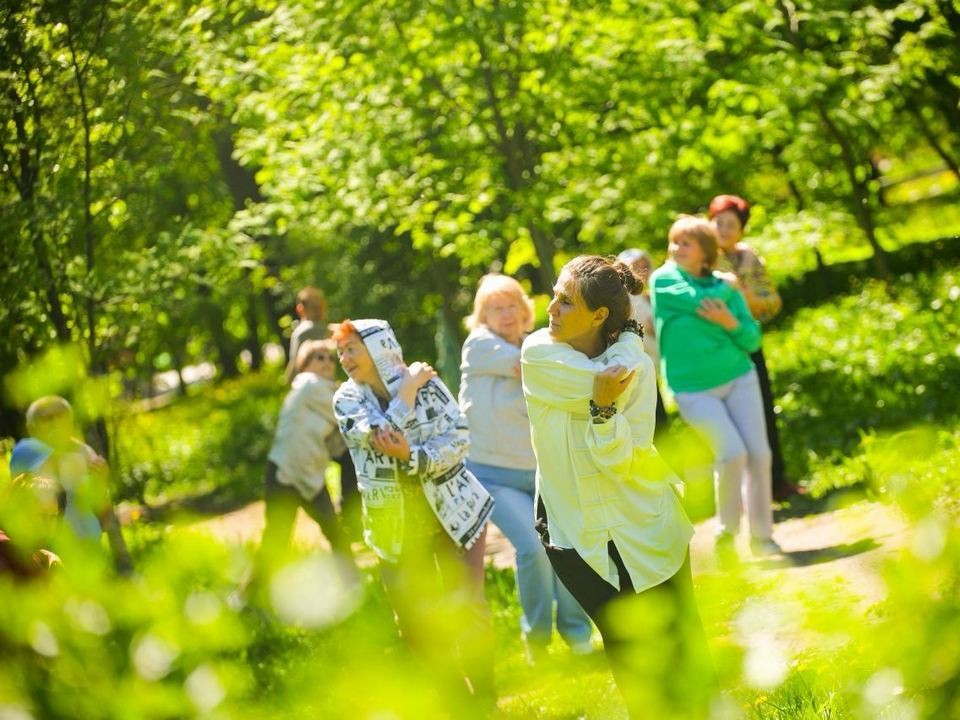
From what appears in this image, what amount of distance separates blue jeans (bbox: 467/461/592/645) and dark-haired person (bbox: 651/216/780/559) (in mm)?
1289

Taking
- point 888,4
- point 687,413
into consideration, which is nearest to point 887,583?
point 687,413

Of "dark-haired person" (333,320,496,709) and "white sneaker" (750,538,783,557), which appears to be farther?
"white sneaker" (750,538,783,557)

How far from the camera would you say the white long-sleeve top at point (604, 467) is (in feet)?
13.2

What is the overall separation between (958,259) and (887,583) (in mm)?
Result: 15672

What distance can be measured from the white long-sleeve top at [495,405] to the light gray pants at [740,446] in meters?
1.26

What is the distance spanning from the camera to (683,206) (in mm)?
17984

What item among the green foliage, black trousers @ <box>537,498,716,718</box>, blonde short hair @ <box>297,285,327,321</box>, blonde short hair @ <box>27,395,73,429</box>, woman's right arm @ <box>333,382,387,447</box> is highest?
black trousers @ <box>537,498,716,718</box>

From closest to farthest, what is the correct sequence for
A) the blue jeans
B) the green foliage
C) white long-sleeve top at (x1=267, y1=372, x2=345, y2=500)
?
the blue jeans
white long-sleeve top at (x1=267, y1=372, x2=345, y2=500)
the green foliage

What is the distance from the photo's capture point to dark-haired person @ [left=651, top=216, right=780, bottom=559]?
706cm

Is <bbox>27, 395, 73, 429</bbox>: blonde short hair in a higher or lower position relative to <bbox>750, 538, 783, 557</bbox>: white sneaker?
higher

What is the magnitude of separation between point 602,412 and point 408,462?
4.93 ft

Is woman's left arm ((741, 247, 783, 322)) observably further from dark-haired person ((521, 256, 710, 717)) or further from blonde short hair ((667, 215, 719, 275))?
dark-haired person ((521, 256, 710, 717))

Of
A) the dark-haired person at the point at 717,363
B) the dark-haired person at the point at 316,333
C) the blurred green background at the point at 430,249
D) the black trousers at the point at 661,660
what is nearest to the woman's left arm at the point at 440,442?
the blurred green background at the point at 430,249

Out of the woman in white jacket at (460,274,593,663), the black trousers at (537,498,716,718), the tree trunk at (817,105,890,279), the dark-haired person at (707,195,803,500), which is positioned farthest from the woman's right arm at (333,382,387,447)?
the tree trunk at (817,105,890,279)
